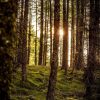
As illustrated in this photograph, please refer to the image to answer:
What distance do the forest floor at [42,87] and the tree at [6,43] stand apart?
11.7 meters

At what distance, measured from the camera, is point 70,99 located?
57.1ft

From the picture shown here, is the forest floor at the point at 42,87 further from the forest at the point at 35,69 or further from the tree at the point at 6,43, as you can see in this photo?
the tree at the point at 6,43

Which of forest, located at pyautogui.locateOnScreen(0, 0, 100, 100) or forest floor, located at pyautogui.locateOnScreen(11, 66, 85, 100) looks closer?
forest, located at pyautogui.locateOnScreen(0, 0, 100, 100)

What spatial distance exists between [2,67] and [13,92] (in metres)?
14.0

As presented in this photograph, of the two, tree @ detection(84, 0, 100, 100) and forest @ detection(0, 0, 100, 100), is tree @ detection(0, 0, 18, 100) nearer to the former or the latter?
forest @ detection(0, 0, 100, 100)

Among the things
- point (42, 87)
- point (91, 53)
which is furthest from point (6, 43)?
point (42, 87)

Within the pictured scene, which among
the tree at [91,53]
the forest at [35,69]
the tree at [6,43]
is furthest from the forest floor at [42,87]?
the tree at [6,43]

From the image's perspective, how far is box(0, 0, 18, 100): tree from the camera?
3602 mm

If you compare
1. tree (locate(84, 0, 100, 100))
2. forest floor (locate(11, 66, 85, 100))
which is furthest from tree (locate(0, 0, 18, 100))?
tree (locate(84, 0, 100, 100))

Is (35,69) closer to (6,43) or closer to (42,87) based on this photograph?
(42,87)

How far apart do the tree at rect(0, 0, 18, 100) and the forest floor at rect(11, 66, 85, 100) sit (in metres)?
11.7

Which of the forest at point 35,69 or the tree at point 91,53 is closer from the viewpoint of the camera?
the forest at point 35,69

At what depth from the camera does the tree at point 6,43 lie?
3.60 metres

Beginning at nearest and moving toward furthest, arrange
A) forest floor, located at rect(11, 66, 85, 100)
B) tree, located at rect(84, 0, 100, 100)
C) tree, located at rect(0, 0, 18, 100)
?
tree, located at rect(0, 0, 18, 100), tree, located at rect(84, 0, 100, 100), forest floor, located at rect(11, 66, 85, 100)
